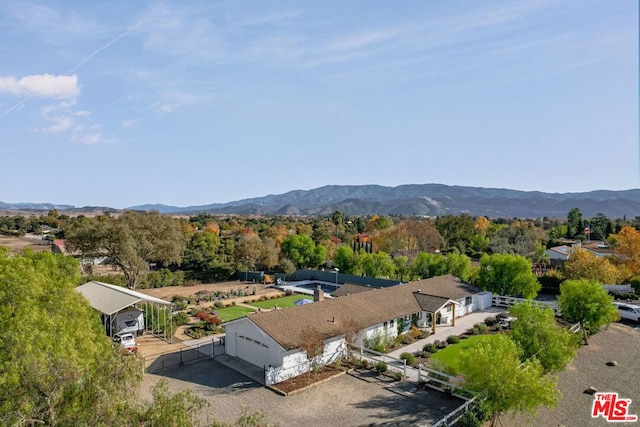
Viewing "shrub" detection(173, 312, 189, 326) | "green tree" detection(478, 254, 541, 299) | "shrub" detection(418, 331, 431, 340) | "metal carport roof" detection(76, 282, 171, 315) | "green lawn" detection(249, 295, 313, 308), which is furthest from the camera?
"green lawn" detection(249, 295, 313, 308)

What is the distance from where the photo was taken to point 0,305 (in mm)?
16922

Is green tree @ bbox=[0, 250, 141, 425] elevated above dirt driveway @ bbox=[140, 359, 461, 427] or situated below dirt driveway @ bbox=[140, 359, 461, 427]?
above

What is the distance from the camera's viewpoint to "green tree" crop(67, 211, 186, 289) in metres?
48.7

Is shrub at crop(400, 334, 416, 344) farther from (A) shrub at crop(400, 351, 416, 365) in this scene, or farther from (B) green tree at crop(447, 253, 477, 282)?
(B) green tree at crop(447, 253, 477, 282)

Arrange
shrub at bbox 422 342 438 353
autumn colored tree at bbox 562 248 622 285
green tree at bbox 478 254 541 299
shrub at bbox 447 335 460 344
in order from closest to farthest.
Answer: shrub at bbox 422 342 438 353
shrub at bbox 447 335 460 344
green tree at bbox 478 254 541 299
autumn colored tree at bbox 562 248 622 285

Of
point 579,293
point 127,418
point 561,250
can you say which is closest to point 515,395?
point 127,418

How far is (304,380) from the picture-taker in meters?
24.2

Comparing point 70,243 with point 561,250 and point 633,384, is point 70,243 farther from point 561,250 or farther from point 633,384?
point 561,250

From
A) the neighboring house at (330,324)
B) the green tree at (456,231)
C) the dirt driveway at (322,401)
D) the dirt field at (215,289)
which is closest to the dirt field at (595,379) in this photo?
→ the dirt driveway at (322,401)

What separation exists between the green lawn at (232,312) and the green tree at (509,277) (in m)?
23.2

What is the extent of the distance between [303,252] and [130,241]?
24.8 metres

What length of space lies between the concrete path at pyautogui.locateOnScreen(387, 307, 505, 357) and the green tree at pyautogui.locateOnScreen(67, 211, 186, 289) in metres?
32.6

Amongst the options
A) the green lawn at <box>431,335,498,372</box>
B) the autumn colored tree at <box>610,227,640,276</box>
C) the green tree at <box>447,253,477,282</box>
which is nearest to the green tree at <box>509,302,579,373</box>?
the green lawn at <box>431,335,498,372</box>

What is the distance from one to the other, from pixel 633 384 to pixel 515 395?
12300 mm
